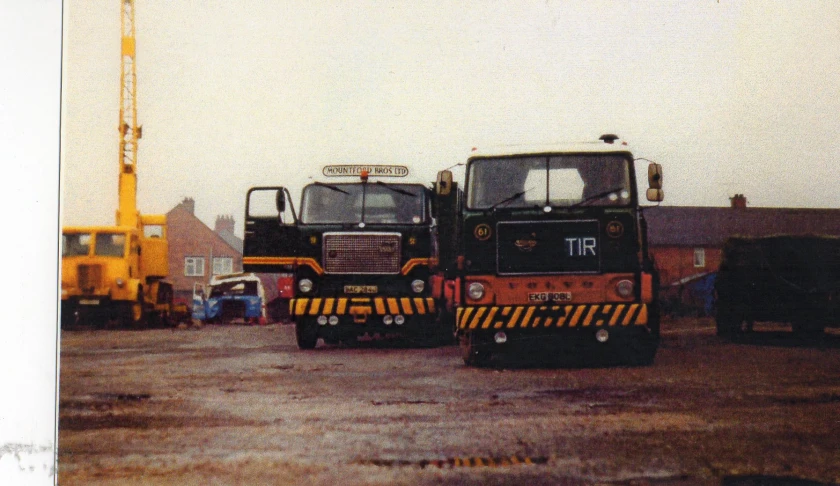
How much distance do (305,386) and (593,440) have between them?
6.70ft

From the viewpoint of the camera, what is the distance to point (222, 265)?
5.96 meters

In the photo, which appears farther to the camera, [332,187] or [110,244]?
[332,187]

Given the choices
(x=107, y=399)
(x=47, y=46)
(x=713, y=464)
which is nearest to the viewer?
(x=713, y=464)

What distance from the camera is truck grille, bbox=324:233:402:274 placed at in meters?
6.97

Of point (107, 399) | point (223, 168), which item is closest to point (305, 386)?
point (107, 399)

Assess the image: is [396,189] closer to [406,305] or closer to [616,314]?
[406,305]

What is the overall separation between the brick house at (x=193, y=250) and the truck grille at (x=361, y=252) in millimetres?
1012

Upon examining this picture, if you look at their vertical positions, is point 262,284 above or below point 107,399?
above

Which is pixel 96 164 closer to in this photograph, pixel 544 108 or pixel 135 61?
pixel 135 61

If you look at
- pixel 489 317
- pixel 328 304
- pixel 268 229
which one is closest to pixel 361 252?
pixel 328 304

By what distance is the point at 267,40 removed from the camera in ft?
19.2

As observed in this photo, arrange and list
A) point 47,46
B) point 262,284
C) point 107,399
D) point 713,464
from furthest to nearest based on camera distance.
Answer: point 262,284 < point 47,46 < point 107,399 < point 713,464

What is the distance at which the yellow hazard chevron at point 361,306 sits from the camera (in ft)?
21.8

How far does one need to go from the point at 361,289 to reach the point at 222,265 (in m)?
1.29
